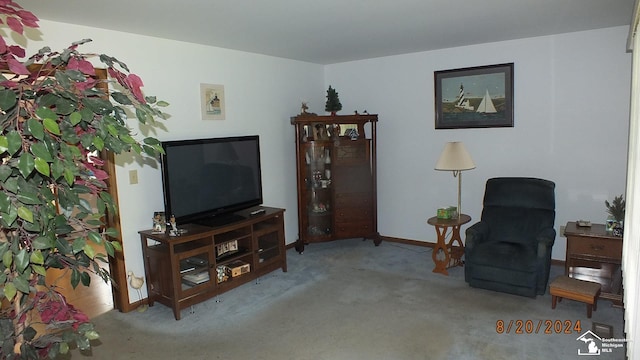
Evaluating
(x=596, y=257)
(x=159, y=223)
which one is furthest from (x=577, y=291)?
(x=159, y=223)

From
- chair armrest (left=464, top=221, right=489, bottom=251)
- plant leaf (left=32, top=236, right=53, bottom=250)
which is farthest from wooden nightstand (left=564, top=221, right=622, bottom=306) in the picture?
plant leaf (left=32, top=236, right=53, bottom=250)

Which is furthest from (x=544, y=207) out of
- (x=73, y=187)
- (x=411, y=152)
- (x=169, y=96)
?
(x=73, y=187)

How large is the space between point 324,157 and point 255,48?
158 centimetres

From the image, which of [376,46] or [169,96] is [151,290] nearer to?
[169,96]

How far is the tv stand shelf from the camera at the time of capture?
3.56 m

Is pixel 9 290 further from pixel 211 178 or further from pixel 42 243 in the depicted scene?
pixel 211 178

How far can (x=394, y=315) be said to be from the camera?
3.47 meters

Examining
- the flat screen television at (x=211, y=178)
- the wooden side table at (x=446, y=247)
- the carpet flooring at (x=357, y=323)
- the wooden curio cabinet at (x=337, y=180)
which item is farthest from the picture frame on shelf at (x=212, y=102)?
the wooden side table at (x=446, y=247)

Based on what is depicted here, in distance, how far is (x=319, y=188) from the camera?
5379 mm

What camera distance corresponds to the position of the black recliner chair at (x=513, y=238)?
3660 mm

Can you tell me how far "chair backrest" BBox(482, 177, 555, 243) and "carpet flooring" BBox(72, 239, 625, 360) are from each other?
64 cm

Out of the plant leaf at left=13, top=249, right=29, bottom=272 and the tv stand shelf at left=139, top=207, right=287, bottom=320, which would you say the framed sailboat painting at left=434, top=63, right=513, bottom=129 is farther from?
the plant leaf at left=13, top=249, right=29, bottom=272

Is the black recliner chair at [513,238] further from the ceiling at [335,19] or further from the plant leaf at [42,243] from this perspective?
the plant leaf at [42,243]

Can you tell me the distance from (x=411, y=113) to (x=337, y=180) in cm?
125
